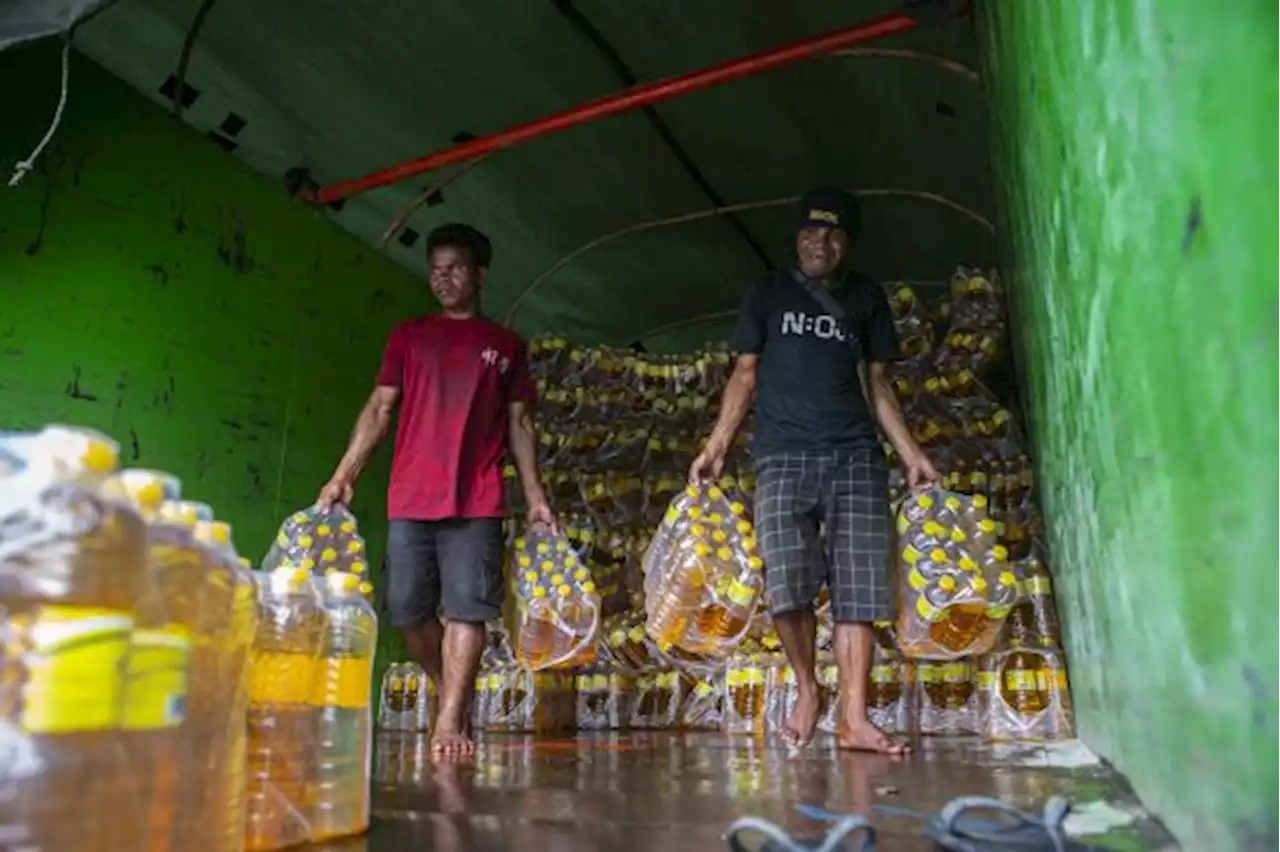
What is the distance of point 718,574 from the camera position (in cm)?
343

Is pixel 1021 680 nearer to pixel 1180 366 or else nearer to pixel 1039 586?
pixel 1039 586

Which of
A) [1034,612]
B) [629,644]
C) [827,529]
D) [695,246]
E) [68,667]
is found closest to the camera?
[68,667]

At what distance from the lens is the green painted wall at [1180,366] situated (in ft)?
2.83

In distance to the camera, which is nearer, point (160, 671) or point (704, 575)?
point (160, 671)

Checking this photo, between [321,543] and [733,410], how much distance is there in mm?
1415

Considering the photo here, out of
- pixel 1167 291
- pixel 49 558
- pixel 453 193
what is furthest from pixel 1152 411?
pixel 453 193

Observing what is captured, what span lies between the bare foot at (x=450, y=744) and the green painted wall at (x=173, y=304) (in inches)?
52.5

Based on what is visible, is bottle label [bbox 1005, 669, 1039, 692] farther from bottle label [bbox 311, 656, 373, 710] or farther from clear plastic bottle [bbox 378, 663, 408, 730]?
bottle label [bbox 311, 656, 373, 710]

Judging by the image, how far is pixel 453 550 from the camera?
3.38 metres

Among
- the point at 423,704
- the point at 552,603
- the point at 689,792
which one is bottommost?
the point at 689,792

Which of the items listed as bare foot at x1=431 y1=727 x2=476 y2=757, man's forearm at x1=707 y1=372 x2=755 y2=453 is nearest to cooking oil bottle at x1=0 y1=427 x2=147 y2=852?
bare foot at x1=431 y1=727 x2=476 y2=757

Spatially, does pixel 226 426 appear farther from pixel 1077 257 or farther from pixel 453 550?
pixel 1077 257

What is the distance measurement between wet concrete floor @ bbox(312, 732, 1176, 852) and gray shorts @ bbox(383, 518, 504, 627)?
0.42 meters

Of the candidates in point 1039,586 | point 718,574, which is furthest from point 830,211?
point 1039,586
